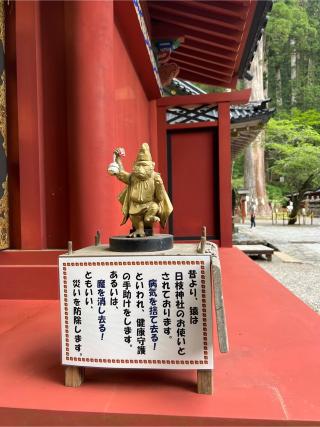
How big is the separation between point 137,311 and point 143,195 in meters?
0.61

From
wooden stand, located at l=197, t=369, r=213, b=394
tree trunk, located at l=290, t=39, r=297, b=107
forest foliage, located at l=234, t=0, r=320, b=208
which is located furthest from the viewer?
tree trunk, located at l=290, t=39, r=297, b=107

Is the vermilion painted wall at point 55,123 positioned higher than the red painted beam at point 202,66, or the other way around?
the red painted beam at point 202,66

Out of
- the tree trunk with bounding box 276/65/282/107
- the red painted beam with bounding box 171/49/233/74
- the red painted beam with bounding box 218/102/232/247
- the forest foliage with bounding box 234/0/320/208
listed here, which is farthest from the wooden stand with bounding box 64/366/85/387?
the tree trunk with bounding box 276/65/282/107

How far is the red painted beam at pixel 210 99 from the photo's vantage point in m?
5.87

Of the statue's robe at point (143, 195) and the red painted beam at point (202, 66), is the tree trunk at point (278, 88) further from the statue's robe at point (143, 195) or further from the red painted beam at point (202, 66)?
the statue's robe at point (143, 195)

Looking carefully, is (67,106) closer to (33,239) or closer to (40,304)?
(33,239)

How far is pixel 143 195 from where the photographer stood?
5.90 ft

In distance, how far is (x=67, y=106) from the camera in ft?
9.47

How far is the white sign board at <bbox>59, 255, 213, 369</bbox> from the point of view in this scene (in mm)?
1467

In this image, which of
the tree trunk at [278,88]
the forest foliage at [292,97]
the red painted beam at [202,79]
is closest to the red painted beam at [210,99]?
the red painted beam at [202,79]

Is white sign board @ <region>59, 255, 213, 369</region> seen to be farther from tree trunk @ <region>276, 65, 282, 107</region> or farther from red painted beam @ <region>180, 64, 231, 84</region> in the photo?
tree trunk @ <region>276, 65, 282, 107</region>

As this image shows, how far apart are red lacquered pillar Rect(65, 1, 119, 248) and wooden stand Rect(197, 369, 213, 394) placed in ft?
5.28

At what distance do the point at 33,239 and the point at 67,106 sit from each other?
119cm

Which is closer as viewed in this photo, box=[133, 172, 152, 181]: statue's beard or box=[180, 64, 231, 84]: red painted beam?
box=[133, 172, 152, 181]: statue's beard
